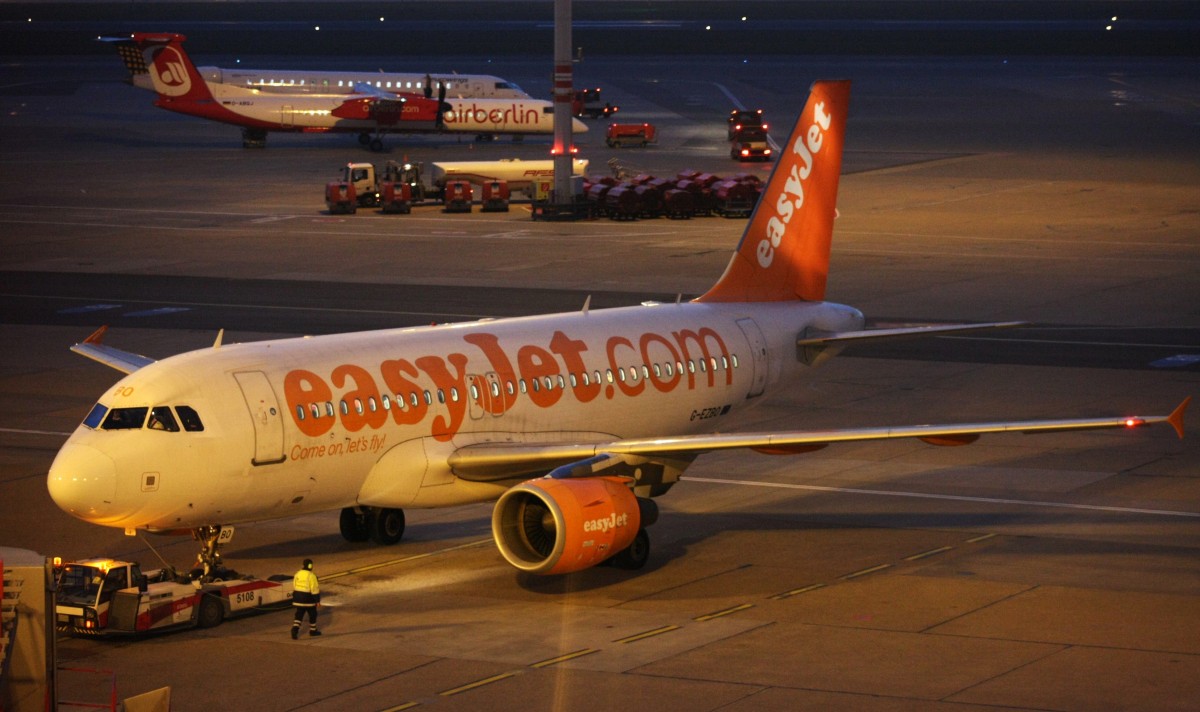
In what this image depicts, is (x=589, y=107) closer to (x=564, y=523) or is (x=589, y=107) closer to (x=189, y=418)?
(x=189, y=418)

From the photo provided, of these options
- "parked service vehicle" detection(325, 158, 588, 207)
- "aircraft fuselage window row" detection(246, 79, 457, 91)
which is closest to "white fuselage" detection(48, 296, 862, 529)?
"parked service vehicle" detection(325, 158, 588, 207)

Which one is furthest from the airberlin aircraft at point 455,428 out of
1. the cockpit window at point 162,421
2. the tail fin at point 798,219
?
the tail fin at point 798,219

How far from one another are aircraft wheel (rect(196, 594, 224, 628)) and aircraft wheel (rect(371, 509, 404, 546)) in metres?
5.67

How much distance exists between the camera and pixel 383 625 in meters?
27.4

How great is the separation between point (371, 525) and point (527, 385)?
13.1 ft

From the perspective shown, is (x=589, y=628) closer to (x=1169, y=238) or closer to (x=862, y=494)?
(x=862, y=494)

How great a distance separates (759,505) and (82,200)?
225ft

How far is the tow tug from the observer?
1048 inches

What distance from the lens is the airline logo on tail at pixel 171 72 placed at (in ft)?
398

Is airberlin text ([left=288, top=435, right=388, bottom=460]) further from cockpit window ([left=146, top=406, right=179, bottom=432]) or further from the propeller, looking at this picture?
the propeller

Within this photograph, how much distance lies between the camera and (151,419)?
28.0 meters

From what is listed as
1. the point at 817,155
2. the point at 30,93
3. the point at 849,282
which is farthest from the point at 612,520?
the point at 30,93

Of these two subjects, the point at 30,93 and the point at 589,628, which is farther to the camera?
the point at 30,93

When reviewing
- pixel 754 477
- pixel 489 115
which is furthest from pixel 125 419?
Result: pixel 489 115
